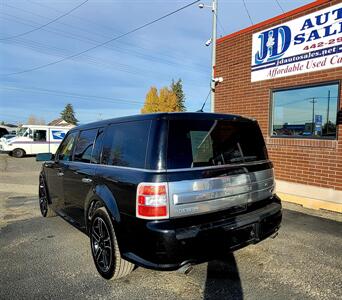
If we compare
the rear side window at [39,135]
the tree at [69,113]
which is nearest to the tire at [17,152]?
the rear side window at [39,135]

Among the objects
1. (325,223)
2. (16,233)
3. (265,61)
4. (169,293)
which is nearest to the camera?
(169,293)

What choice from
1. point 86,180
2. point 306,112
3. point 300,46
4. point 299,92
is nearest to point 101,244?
point 86,180

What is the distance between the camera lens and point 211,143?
12.1 ft

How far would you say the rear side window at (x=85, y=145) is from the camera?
480 cm

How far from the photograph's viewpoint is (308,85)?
786 cm

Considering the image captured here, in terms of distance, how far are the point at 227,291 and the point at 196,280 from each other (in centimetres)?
41

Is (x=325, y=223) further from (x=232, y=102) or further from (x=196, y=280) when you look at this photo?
(x=232, y=102)

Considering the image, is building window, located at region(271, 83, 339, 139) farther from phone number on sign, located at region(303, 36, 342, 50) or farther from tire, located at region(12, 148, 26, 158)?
tire, located at region(12, 148, 26, 158)

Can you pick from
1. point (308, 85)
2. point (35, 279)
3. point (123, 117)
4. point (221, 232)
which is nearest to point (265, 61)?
point (308, 85)

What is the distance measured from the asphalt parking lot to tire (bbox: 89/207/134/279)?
0.13m

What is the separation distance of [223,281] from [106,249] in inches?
54.2

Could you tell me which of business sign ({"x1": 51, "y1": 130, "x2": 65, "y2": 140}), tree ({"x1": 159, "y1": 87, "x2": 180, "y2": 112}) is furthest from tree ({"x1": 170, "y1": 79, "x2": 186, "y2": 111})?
business sign ({"x1": 51, "y1": 130, "x2": 65, "y2": 140})

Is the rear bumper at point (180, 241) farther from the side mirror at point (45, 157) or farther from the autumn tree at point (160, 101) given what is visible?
the autumn tree at point (160, 101)

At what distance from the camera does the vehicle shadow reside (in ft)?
11.7
